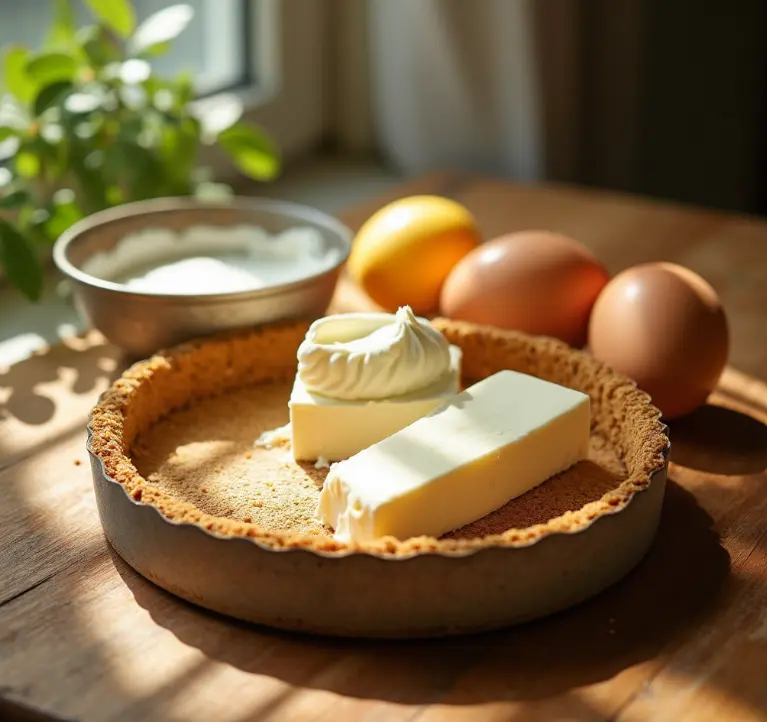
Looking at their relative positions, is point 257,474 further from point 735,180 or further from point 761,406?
point 735,180

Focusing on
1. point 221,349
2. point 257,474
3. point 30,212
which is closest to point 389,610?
point 257,474

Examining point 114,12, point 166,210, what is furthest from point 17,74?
Result: point 166,210

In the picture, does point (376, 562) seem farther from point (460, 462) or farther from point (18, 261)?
point (18, 261)

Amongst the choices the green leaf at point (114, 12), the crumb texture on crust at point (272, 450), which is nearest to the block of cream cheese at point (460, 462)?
the crumb texture on crust at point (272, 450)

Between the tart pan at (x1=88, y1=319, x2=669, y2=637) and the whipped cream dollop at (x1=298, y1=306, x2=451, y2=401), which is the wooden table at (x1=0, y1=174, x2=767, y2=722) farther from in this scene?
the whipped cream dollop at (x1=298, y1=306, x2=451, y2=401)

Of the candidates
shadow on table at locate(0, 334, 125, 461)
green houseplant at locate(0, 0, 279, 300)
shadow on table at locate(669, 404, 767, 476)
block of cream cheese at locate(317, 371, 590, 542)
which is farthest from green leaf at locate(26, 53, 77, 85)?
shadow on table at locate(669, 404, 767, 476)

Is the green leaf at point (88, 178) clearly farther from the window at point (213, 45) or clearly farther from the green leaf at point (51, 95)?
the window at point (213, 45)

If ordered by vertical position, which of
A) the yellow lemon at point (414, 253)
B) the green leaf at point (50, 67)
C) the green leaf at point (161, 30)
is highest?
the green leaf at point (161, 30)
